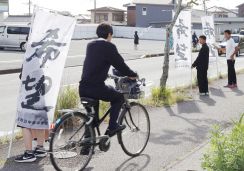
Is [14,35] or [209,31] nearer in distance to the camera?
[209,31]

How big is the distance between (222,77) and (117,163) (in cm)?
1148

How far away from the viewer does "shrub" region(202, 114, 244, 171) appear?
3643mm

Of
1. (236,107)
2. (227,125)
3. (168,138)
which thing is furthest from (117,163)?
(236,107)

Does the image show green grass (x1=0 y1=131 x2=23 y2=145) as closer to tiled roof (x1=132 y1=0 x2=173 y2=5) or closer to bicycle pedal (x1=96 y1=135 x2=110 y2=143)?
bicycle pedal (x1=96 y1=135 x2=110 y2=143)

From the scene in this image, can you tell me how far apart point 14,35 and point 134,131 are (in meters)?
25.0

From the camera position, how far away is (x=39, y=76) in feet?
18.4

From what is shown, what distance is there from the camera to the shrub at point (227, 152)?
364cm

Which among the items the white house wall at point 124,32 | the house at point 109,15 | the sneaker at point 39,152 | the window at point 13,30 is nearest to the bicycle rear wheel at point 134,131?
the sneaker at point 39,152

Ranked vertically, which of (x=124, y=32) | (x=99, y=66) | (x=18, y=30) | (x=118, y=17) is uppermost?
(x=118, y=17)

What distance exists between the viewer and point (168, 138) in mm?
7180

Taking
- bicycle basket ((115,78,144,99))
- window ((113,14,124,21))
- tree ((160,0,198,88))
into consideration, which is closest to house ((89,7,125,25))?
window ((113,14,124,21))

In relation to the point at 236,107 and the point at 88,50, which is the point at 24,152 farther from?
the point at 236,107

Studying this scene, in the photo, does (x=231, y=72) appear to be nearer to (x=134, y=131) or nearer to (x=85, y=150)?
(x=134, y=131)

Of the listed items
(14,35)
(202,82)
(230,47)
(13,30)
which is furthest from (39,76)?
(13,30)
